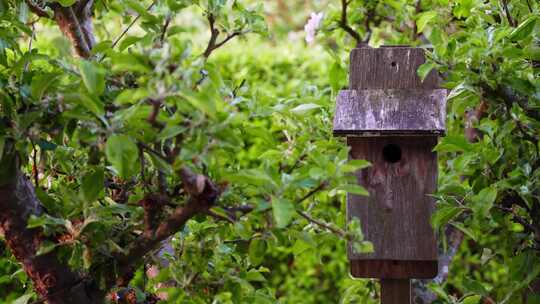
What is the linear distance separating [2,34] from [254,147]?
3.08 metres

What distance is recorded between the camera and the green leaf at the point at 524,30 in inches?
78.3

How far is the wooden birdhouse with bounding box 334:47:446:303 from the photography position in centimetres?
222

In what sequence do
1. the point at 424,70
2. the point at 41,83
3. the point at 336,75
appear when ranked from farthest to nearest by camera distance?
the point at 336,75
the point at 424,70
the point at 41,83

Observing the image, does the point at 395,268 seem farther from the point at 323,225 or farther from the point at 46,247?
the point at 46,247

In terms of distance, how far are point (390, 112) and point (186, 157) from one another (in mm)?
847

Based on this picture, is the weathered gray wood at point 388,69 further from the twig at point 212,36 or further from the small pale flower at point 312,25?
the small pale flower at point 312,25

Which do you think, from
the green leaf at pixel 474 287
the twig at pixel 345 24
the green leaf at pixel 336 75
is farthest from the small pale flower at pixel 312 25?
the green leaf at pixel 474 287

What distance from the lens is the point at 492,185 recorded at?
2.03 m

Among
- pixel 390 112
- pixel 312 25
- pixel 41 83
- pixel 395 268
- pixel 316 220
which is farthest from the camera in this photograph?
pixel 312 25

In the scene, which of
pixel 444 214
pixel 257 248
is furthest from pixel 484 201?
pixel 257 248

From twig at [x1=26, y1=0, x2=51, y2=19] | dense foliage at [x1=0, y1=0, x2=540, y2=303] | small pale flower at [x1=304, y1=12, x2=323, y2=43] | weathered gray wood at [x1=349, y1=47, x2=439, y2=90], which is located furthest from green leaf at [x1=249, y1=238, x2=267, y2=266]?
small pale flower at [x1=304, y1=12, x2=323, y2=43]

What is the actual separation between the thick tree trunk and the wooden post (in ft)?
2.78

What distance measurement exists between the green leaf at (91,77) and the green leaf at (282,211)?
397 millimetres

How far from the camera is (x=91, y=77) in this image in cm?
153
